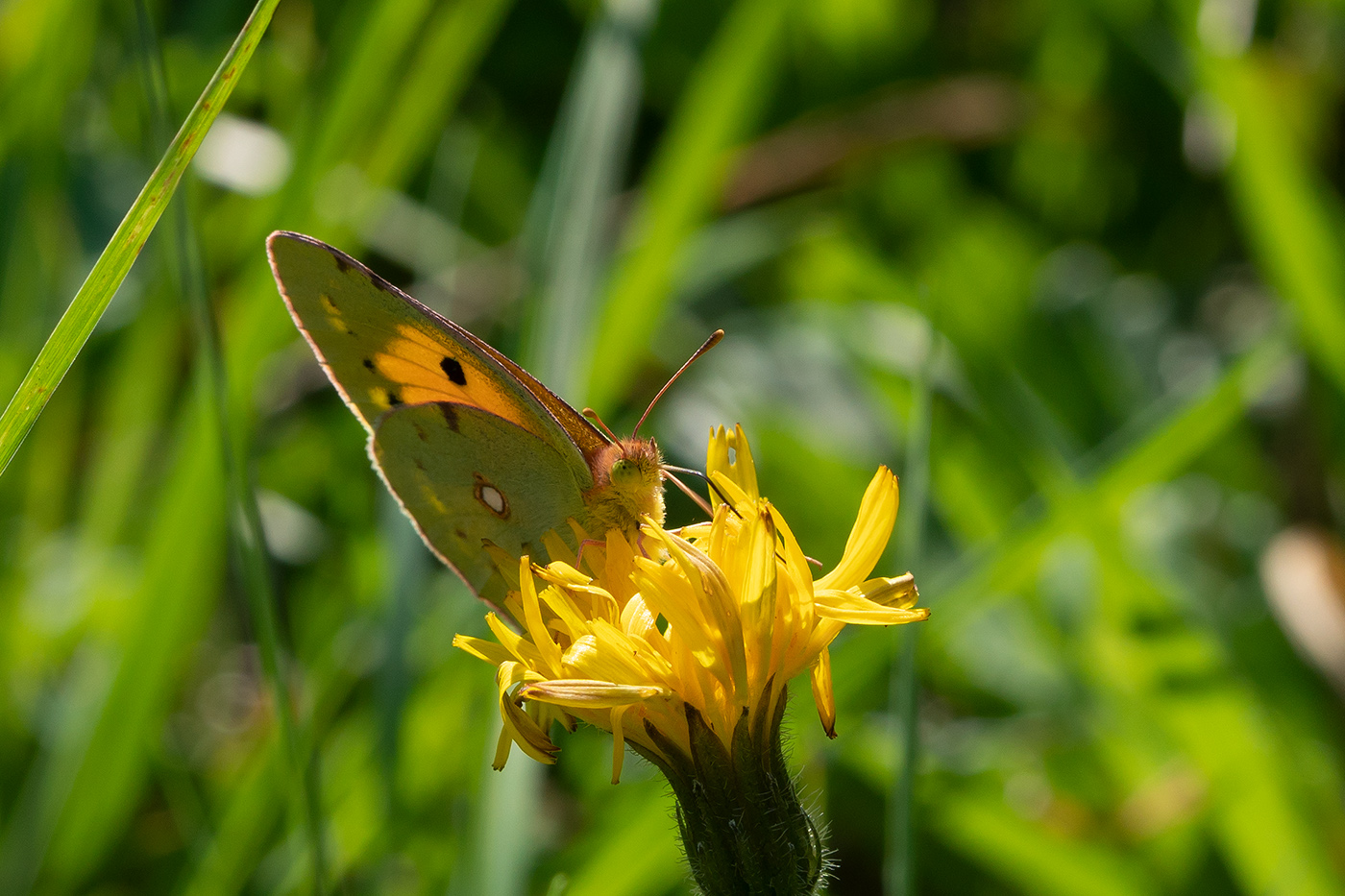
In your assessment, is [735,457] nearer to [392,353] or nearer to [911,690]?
[911,690]

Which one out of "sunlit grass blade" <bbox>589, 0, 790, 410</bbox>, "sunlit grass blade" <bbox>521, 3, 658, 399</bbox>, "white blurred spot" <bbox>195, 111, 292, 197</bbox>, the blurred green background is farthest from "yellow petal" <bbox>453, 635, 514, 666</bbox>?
"white blurred spot" <bbox>195, 111, 292, 197</bbox>

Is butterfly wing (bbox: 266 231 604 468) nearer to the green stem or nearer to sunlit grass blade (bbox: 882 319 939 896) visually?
the green stem

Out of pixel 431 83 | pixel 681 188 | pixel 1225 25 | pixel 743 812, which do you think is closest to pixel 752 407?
pixel 681 188

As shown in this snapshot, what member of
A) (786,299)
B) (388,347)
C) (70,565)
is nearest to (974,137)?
(786,299)

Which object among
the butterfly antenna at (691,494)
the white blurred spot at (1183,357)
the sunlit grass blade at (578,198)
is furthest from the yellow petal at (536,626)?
the white blurred spot at (1183,357)

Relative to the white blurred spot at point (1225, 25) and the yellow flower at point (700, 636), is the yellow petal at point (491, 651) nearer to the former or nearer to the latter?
the yellow flower at point (700, 636)

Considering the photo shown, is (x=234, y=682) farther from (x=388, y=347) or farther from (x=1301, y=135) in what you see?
(x=1301, y=135)
